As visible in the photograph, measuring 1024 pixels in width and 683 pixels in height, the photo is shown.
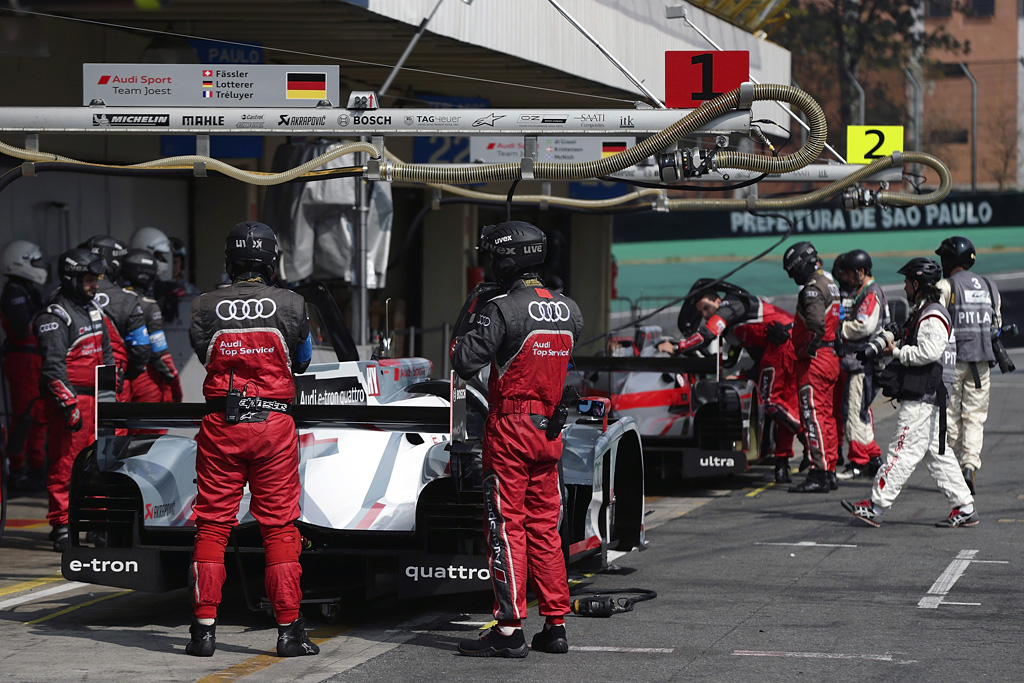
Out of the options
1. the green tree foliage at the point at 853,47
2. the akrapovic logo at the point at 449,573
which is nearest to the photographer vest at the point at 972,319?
the akrapovic logo at the point at 449,573

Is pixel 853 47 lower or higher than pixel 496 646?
higher

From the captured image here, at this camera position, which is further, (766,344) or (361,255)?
(766,344)

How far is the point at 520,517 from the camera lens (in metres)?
5.94

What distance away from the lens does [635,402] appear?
1065cm

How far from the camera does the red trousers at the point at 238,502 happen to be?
19.3ft

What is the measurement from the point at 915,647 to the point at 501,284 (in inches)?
91.2

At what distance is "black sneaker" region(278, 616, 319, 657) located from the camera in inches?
230

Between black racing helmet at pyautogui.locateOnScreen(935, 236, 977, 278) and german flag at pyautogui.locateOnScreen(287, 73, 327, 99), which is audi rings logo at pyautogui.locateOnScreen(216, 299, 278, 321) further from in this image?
black racing helmet at pyautogui.locateOnScreen(935, 236, 977, 278)

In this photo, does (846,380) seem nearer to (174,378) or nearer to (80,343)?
(174,378)

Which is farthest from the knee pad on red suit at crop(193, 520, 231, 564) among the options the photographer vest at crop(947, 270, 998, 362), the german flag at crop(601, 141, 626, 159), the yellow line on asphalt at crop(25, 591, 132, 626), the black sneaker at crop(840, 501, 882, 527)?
the german flag at crop(601, 141, 626, 159)

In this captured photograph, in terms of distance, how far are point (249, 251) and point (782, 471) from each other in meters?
6.57

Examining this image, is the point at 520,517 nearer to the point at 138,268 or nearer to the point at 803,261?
the point at 138,268

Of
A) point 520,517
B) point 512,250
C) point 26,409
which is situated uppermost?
point 512,250

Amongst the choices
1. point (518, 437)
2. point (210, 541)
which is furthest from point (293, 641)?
point (518, 437)
